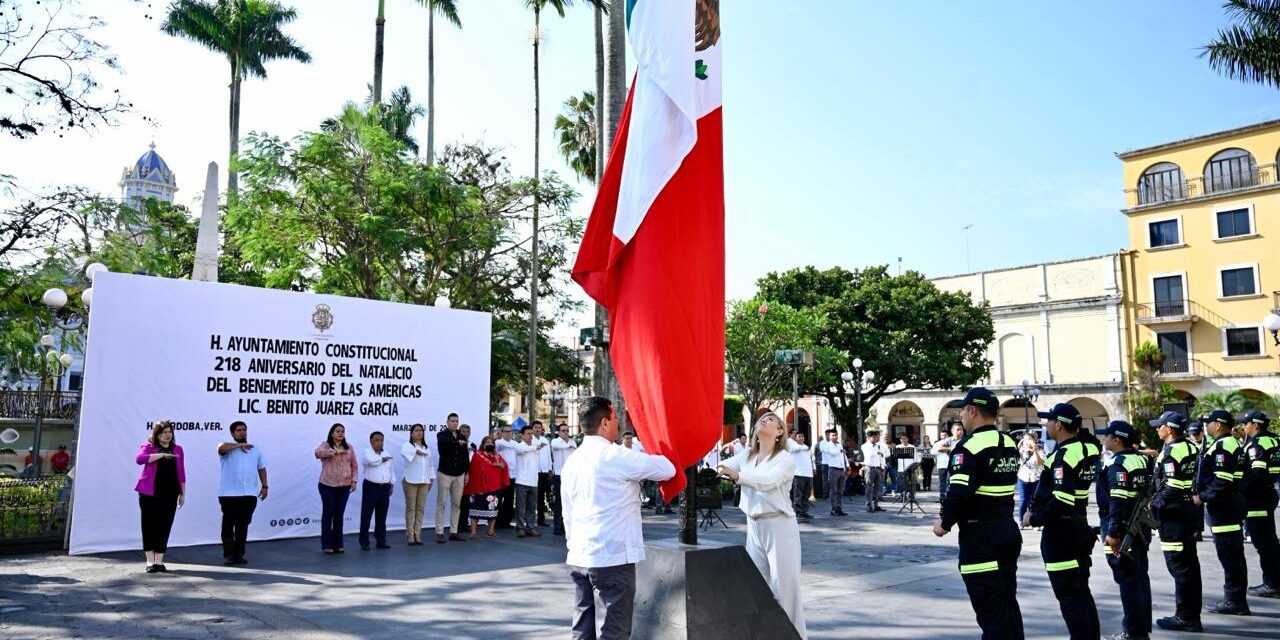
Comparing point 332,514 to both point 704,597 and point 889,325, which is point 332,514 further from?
point 889,325

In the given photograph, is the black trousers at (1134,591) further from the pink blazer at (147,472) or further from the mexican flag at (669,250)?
the pink blazer at (147,472)

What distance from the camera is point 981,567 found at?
5277mm

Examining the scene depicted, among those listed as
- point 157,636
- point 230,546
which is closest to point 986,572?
point 157,636

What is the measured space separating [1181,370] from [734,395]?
2156 centimetres

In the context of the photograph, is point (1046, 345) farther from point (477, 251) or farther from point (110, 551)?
point (110, 551)

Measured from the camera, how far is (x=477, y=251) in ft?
73.7

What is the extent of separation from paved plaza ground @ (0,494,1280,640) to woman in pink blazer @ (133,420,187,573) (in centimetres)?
32

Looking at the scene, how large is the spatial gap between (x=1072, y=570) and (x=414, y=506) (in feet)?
29.3

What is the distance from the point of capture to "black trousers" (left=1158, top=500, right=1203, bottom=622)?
668 centimetres

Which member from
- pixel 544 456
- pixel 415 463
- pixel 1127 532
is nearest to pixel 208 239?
pixel 415 463

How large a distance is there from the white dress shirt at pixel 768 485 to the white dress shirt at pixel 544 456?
8.08 m

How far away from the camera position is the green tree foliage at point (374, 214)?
19500 mm

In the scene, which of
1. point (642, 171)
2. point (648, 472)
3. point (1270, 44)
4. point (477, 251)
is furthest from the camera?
point (477, 251)

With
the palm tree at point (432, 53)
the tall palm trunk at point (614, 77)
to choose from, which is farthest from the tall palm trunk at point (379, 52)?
the tall palm trunk at point (614, 77)
